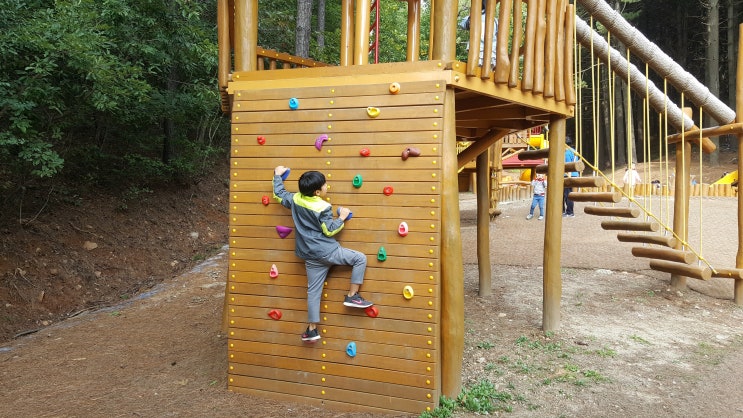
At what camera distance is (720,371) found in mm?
5273

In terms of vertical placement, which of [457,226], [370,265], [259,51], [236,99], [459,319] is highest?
[259,51]

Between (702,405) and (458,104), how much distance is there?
330cm

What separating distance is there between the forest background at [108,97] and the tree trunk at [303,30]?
25 millimetres

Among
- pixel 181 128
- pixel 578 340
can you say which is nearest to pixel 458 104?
pixel 578 340

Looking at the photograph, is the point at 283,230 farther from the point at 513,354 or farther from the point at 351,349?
the point at 513,354

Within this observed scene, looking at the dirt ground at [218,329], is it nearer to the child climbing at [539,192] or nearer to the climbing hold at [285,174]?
the climbing hold at [285,174]

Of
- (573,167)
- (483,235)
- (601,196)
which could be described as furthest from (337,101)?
(483,235)

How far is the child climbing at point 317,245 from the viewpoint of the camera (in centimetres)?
444

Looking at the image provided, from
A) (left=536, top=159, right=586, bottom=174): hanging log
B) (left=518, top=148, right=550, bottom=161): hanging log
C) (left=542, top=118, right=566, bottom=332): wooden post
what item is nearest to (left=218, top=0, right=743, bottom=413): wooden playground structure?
(left=542, top=118, right=566, bottom=332): wooden post

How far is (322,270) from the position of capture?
454cm

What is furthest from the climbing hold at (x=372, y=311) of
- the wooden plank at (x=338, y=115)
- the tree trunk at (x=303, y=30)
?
the tree trunk at (x=303, y=30)

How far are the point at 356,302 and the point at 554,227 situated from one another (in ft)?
9.15

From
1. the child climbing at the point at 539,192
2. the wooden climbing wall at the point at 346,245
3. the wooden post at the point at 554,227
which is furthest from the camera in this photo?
the child climbing at the point at 539,192

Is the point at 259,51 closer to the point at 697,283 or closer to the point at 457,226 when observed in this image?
the point at 457,226
